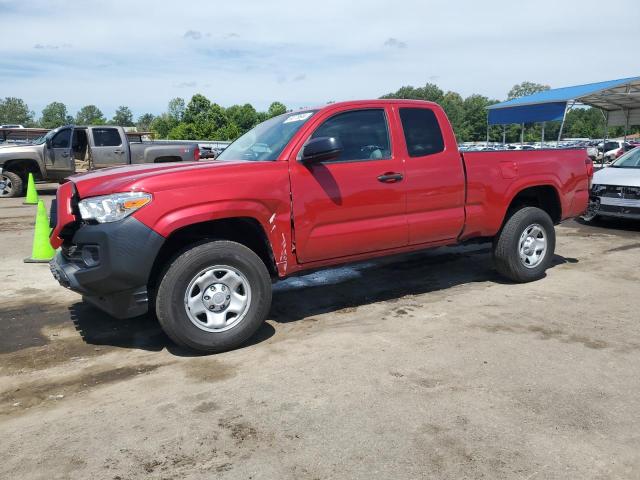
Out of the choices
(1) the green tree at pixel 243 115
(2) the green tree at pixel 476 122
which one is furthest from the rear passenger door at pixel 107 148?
(2) the green tree at pixel 476 122

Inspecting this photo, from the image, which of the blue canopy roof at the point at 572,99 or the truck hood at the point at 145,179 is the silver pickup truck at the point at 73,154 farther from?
the blue canopy roof at the point at 572,99

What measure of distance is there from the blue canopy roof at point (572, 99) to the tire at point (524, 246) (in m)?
13.1

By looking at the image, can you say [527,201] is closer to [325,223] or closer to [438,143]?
[438,143]

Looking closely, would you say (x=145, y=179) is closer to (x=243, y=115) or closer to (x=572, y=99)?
(x=572, y=99)

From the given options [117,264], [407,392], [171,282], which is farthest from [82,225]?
[407,392]

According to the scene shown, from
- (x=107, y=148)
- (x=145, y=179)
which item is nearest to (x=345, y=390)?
(x=145, y=179)

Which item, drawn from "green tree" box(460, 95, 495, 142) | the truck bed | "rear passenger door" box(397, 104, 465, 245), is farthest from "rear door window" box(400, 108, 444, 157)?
"green tree" box(460, 95, 495, 142)

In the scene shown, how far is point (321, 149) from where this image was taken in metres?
4.16

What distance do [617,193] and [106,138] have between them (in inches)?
490

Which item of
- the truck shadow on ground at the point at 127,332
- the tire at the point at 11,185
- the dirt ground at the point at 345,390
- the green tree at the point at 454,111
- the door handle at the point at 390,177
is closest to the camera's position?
the dirt ground at the point at 345,390

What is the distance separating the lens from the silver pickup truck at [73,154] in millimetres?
14594

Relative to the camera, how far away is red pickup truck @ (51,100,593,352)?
377 centimetres

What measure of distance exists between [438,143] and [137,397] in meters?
3.47

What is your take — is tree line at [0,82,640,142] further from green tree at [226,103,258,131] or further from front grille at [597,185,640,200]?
front grille at [597,185,640,200]
